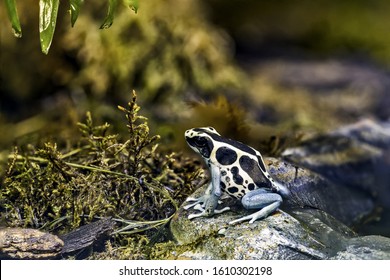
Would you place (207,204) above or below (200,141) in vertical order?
below

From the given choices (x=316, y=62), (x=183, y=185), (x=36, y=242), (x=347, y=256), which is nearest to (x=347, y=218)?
(x=347, y=256)

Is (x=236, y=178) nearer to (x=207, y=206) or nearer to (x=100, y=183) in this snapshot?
(x=207, y=206)

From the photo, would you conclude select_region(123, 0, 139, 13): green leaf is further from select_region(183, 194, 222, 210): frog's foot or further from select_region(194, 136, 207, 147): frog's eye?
select_region(183, 194, 222, 210): frog's foot

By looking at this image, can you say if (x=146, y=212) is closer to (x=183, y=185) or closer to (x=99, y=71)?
(x=183, y=185)

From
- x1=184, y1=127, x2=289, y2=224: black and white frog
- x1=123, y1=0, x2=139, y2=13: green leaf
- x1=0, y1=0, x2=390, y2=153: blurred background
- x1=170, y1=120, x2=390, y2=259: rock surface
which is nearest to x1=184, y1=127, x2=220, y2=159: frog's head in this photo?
x1=184, y1=127, x2=289, y2=224: black and white frog

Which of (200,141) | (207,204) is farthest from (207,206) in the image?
(200,141)

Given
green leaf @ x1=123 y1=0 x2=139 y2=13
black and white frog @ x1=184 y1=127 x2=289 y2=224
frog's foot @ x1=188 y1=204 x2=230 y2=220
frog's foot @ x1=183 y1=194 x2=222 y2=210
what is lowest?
frog's foot @ x1=188 y1=204 x2=230 y2=220

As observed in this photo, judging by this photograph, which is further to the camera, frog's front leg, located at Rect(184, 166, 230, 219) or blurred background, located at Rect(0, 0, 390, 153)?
blurred background, located at Rect(0, 0, 390, 153)

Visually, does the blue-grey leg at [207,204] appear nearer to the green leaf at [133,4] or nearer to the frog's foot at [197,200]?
the frog's foot at [197,200]
